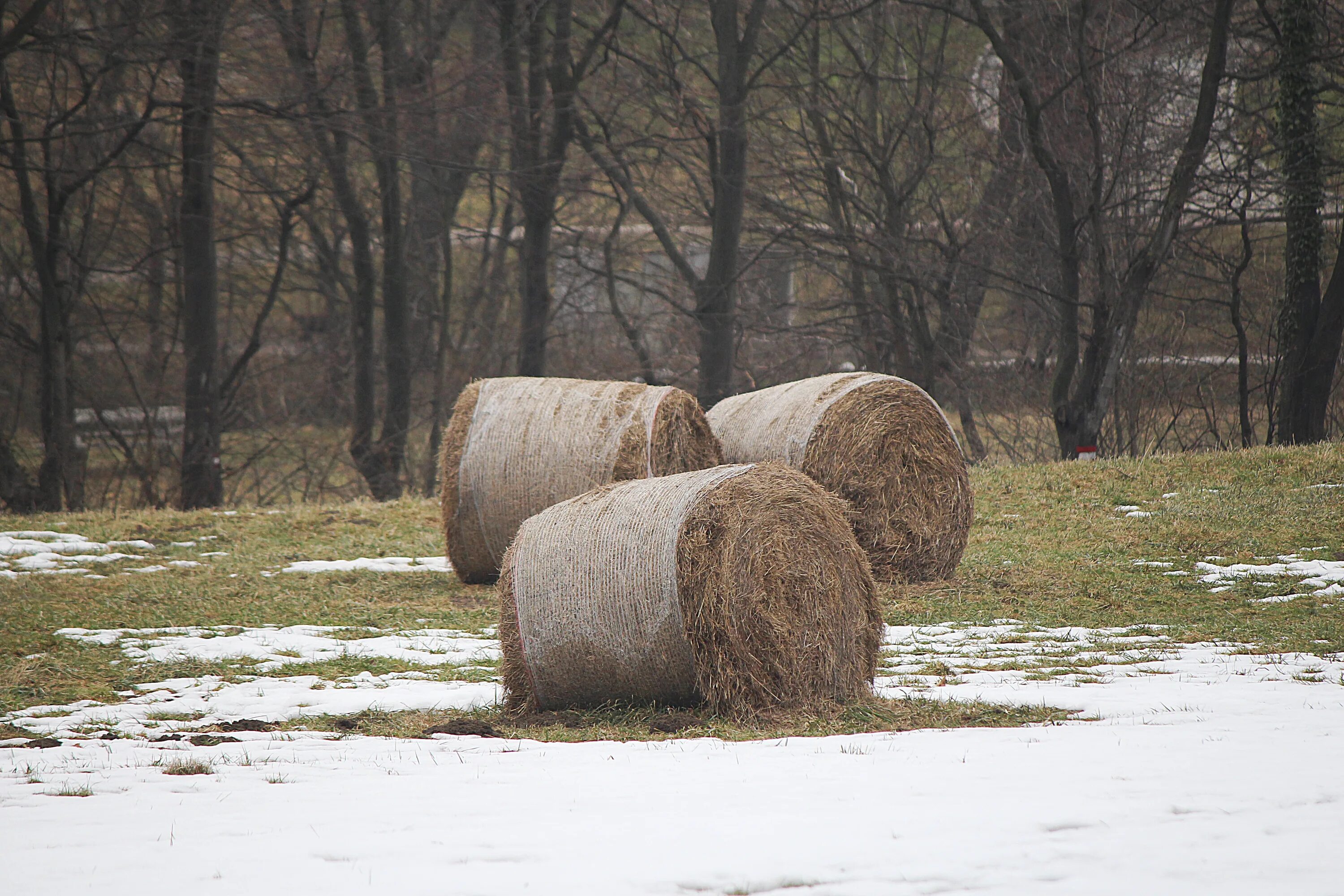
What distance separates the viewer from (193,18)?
13836 millimetres

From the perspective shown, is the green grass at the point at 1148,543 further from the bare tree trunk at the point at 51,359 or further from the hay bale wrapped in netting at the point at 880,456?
the bare tree trunk at the point at 51,359

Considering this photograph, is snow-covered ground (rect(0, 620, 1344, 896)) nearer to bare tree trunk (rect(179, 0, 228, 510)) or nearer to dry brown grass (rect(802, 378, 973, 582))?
dry brown grass (rect(802, 378, 973, 582))

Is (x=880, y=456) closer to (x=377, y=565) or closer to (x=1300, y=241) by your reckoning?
(x=377, y=565)

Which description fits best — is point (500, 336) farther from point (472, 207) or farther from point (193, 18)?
point (193, 18)

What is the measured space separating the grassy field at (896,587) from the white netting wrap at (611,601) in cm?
20

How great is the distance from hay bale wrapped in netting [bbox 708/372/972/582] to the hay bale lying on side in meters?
3.38

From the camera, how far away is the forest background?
53.6ft

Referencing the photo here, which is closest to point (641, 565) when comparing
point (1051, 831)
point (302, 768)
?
point (302, 768)

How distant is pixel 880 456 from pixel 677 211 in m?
16.2

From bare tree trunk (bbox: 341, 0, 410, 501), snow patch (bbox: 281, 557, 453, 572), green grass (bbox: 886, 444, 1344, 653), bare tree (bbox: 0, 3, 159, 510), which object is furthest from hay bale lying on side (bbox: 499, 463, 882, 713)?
bare tree trunk (bbox: 341, 0, 410, 501)

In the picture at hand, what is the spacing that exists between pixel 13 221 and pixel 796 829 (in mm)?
21863

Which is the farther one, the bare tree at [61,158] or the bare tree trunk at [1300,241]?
the bare tree trunk at [1300,241]

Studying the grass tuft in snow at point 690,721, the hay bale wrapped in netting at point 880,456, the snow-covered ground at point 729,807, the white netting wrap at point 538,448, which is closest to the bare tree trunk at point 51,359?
the white netting wrap at point 538,448

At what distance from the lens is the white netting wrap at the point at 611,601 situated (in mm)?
5578
